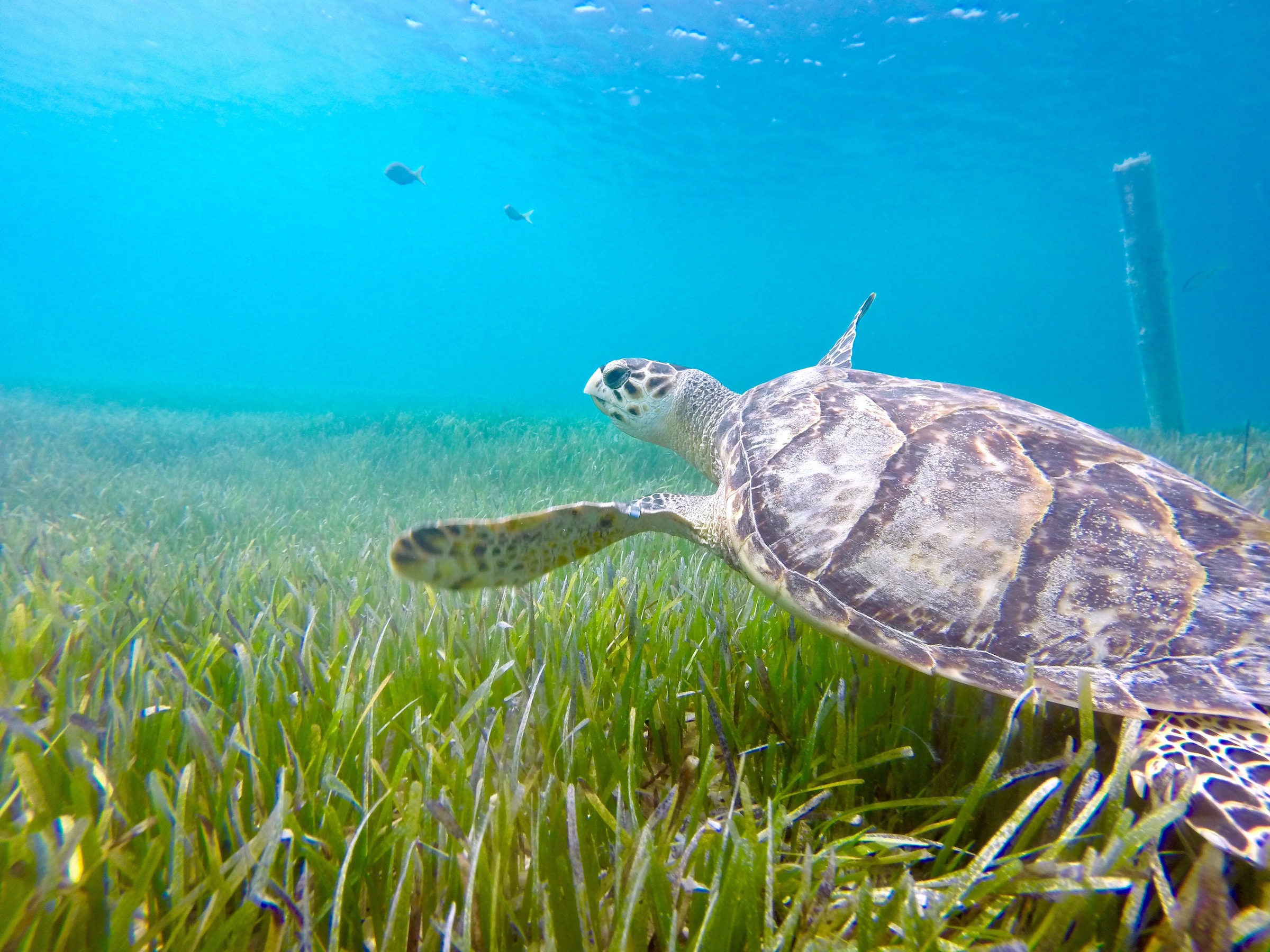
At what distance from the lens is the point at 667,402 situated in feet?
11.8

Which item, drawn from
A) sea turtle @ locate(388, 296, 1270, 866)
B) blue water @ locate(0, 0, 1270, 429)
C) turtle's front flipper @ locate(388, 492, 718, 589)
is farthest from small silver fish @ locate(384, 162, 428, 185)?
sea turtle @ locate(388, 296, 1270, 866)

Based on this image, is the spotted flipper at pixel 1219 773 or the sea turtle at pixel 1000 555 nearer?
the spotted flipper at pixel 1219 773

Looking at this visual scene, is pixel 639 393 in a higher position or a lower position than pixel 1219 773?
higher

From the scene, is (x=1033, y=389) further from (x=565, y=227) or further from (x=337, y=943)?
(x=337, y=943)

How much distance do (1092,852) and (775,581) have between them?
103 centimetres

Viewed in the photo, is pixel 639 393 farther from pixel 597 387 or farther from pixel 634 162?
pixel 634 162

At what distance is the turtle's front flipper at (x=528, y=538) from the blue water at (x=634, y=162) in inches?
612

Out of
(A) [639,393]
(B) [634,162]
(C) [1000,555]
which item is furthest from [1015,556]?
(B) [634,162]

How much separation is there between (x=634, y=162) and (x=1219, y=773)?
4064cm

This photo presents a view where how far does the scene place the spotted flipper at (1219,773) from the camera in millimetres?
1005

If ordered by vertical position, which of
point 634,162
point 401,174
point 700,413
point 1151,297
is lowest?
point 700,413

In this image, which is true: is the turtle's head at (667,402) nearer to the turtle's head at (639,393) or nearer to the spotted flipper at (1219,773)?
the turtle's head at (639,393)

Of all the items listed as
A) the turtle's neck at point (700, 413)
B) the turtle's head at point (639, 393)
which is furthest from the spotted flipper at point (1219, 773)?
the turtle's head at point (639, 393)

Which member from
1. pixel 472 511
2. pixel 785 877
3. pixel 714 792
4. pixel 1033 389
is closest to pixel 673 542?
pixel 472 511
